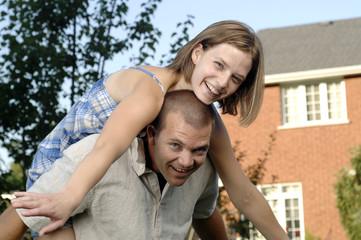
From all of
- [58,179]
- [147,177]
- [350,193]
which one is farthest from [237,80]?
[350,193]

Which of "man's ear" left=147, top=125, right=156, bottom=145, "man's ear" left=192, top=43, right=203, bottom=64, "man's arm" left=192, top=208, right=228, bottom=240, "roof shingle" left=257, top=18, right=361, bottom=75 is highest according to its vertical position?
"roof shingle" left=257, top=18, right=361, bottom=75

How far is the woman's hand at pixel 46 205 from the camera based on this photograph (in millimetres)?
2803

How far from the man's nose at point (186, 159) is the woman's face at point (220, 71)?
1.90 ft

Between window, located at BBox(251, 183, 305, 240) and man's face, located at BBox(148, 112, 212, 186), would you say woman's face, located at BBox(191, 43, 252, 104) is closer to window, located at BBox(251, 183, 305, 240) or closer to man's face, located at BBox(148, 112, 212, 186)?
man's face, located at BBox(148, 112, 212, 186)

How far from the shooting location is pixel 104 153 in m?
3.20

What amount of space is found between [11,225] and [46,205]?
0.86 metres

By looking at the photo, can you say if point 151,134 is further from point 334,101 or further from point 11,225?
point 334,101

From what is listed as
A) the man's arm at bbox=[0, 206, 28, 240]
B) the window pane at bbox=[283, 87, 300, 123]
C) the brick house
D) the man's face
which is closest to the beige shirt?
the man's face

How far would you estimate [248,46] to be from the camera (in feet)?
13.9

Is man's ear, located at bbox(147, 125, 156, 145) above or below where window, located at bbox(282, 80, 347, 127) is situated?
below

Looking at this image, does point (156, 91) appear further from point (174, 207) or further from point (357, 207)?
point (357, 207)

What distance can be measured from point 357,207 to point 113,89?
12188 mm

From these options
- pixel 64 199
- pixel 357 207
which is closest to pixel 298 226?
pixel 357 207

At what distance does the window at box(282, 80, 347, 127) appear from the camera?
20.7 m
